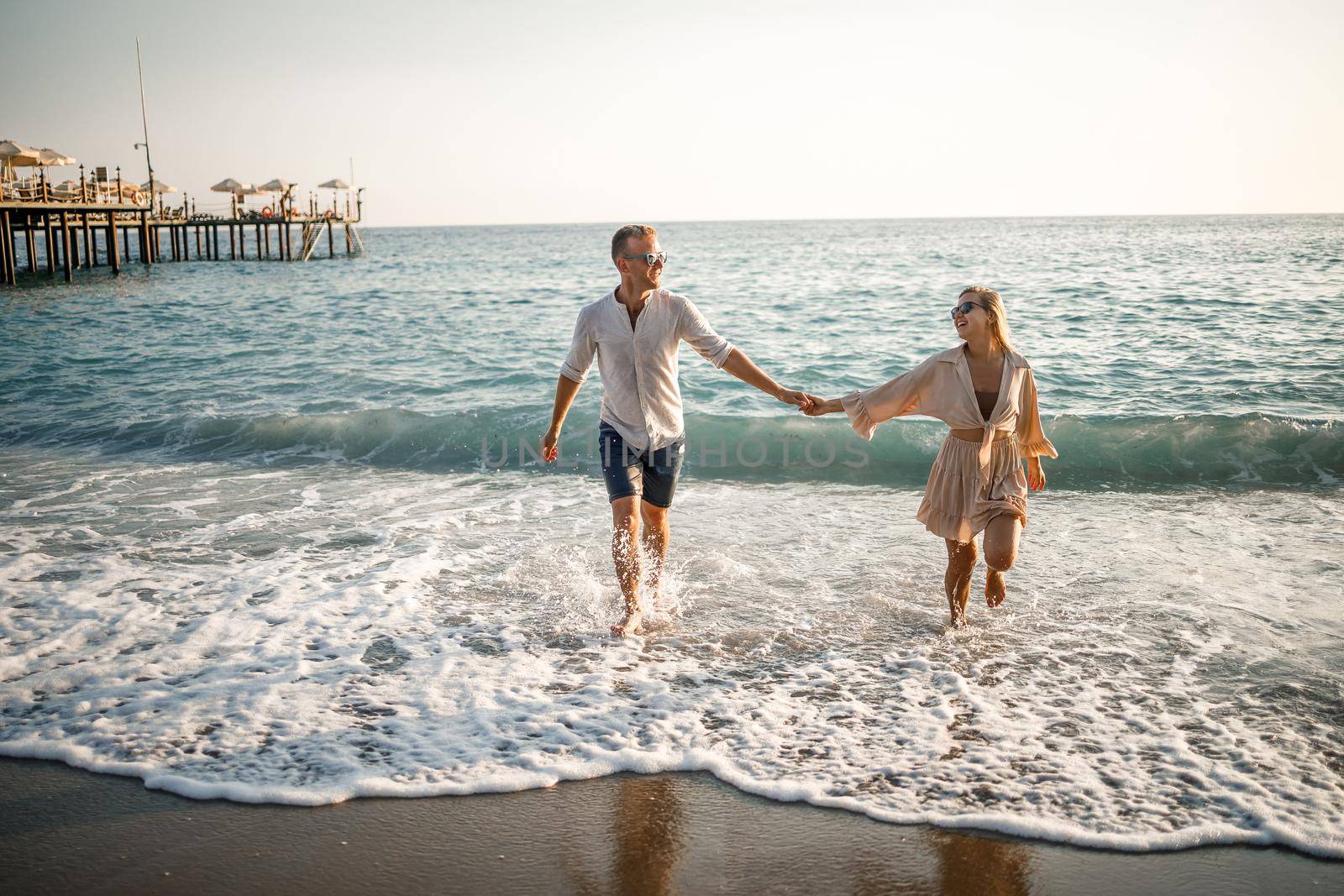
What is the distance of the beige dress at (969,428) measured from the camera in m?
4.64

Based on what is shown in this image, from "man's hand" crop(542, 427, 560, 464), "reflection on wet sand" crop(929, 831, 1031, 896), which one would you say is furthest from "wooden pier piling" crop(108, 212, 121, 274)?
"reflection on wet sand" crop(929, 831, 1031, 896)

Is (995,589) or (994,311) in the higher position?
(994,311)

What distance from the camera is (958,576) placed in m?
5.03

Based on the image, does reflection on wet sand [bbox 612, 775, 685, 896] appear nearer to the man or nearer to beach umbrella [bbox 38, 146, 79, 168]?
the man

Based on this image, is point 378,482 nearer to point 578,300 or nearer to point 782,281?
point 578,300

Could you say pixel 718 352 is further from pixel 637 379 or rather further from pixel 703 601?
pixel 703 601

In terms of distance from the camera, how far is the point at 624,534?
4.90m

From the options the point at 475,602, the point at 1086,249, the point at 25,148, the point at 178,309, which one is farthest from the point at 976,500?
the point at 1086,249

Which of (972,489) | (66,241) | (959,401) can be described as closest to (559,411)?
(959,401)

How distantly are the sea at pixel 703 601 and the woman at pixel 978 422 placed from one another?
0.66 meters

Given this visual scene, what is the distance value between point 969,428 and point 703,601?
192 cm

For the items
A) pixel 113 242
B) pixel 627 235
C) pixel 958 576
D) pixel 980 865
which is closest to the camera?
pixel 980 865

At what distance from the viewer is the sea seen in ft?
12.0

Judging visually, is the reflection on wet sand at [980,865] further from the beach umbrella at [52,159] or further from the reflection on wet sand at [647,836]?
the beach umbrella at [52,159]
